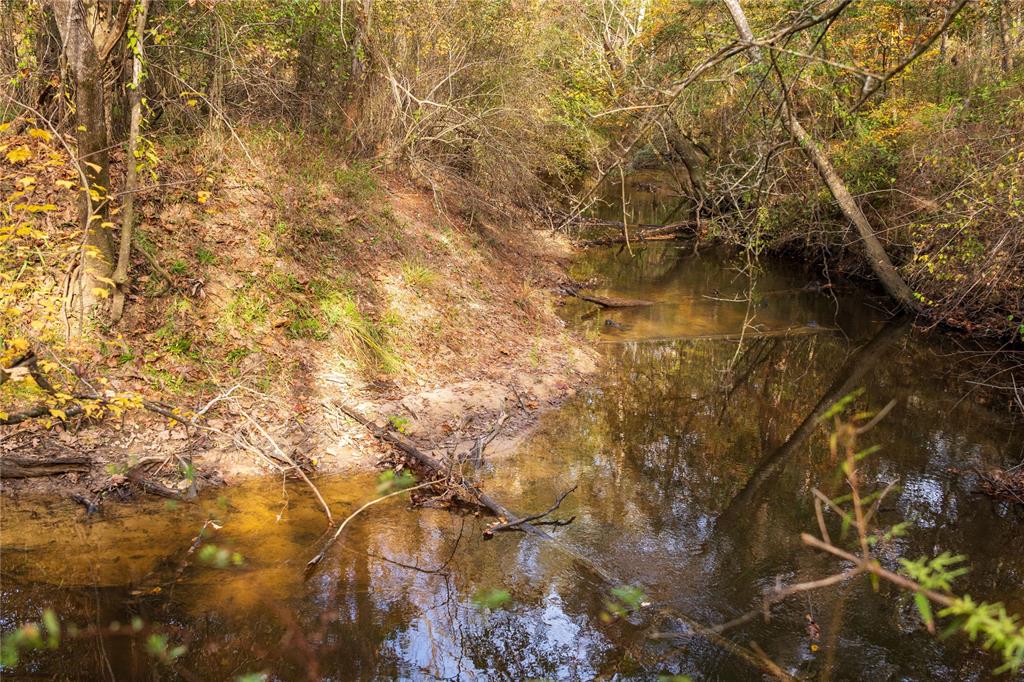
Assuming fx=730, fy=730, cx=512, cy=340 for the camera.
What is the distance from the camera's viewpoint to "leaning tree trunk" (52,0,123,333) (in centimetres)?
672

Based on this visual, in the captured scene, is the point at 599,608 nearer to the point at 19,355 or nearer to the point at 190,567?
the point at 190,567

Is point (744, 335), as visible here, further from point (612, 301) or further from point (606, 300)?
point (606, 300)

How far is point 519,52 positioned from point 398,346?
8750 mm

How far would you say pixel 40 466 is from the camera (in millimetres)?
6609

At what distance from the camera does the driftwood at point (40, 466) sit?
6527mm

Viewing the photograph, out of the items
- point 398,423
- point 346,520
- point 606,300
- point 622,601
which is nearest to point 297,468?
point 346,520

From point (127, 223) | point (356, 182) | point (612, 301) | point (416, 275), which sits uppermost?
point (356, 182)

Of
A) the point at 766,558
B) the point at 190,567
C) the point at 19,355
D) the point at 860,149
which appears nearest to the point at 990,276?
the point at 860,149

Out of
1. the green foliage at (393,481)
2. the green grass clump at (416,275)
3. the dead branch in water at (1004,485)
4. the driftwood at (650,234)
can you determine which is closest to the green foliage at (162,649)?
the green foliage at (393,481)

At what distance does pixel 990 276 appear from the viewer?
11.1 meters

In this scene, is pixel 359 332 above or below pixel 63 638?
above

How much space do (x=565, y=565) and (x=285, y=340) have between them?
4.46 m

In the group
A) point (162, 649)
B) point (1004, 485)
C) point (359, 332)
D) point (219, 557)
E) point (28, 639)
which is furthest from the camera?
point (359, 332)

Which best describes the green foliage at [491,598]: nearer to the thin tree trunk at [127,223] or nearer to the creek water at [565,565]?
the creek water at [565,565]
